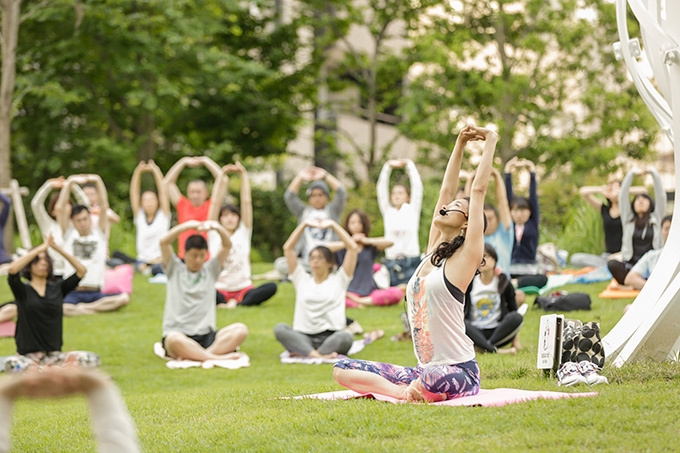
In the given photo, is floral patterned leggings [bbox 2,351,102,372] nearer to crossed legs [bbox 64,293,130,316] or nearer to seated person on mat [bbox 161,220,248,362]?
seated person on mat [bbox 161,220,248,362]

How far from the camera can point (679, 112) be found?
671 cm

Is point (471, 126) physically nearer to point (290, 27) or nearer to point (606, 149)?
point (606, 149)

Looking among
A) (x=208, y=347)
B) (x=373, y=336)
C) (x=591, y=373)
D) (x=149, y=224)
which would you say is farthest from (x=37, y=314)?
(x=149, y=224)

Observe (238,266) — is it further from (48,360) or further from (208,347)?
(48,360)

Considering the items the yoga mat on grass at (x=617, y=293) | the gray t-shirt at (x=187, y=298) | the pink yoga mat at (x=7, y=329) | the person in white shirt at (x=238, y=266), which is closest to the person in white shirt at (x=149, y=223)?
the person in white shirt at (x=238, y=266)

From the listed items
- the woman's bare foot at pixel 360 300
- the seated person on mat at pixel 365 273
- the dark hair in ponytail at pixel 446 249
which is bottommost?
the woman's bare foot at pixel 360 300

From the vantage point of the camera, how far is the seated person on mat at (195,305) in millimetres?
9242

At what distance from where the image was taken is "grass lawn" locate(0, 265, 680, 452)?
4516 millimetres

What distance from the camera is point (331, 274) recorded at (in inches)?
382

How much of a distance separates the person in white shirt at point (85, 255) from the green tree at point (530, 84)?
9609 mm

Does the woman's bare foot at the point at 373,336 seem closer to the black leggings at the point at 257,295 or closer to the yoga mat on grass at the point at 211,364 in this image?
the yoga mat on grass at the point at 211,364

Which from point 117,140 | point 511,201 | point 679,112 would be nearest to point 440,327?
point 679,112

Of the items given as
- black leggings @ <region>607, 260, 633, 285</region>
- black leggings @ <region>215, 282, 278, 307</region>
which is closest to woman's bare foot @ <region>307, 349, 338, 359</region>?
black leggings @ <region>215, 282, 278, 307</region>

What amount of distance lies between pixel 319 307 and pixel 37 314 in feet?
9.54
